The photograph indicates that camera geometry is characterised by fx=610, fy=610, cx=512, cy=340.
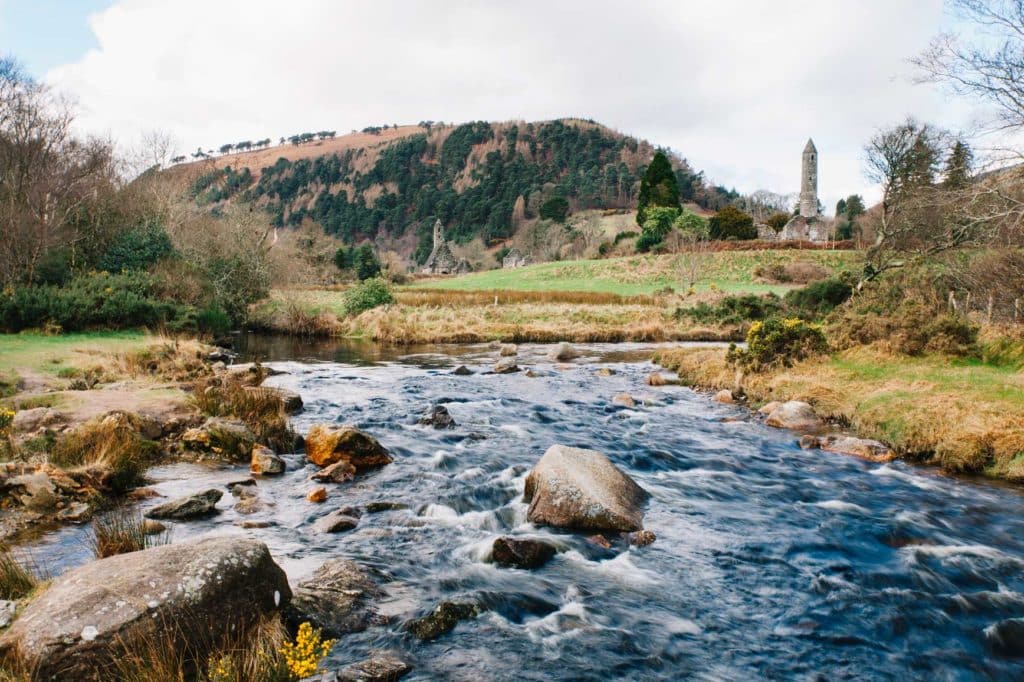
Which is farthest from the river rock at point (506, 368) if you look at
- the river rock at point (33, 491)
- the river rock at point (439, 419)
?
the river rock at point (33, 491)

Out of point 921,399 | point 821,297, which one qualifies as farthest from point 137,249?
point 821,297

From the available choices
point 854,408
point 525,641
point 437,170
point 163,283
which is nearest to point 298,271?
point 163,283

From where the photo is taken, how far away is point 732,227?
248 feet

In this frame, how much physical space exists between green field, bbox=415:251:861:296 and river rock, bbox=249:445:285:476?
4277 cm

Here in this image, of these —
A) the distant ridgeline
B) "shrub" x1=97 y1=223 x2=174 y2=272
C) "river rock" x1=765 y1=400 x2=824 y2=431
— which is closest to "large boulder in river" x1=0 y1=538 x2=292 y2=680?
"river rock" x1=765 y1=400 x2=824 y2=431

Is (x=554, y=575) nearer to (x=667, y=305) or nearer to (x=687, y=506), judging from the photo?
(x=687, y=506)

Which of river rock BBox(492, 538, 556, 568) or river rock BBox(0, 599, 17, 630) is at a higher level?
river rock BBox(0, 599, 17, 630)

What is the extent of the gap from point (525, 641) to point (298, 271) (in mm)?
42848

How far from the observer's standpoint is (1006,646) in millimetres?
5383

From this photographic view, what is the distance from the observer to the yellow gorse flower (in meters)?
4.22

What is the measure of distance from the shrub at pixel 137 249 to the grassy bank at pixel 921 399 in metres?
26.9

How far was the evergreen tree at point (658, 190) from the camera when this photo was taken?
88.6m

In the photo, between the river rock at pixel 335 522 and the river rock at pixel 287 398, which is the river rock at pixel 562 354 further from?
the river rock at pixel 335 522

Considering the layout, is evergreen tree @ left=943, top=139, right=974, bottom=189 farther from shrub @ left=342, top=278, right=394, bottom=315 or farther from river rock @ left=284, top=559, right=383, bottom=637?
shrub @ left=342, top=278, right=394, bottom=315
